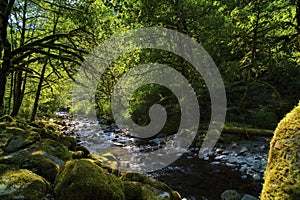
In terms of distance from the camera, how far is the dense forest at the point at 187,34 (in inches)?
279

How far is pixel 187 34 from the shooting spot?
1390 cm

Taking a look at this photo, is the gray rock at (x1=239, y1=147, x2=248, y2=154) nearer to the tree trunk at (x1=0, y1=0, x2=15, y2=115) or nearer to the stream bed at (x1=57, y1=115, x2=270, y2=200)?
the stream bed at (x1=57, y1=115, x2=270, y2=200)

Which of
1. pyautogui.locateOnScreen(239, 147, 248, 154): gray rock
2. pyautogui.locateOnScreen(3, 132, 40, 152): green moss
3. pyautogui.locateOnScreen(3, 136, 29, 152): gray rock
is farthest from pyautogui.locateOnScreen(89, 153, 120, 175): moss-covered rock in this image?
pyautogui.locateOnScreen(239, 147, 248, 154): gray rock

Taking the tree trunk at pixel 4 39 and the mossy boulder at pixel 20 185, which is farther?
the tree trunk at pixel 4 39

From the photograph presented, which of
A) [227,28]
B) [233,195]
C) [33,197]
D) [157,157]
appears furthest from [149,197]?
[227,28]

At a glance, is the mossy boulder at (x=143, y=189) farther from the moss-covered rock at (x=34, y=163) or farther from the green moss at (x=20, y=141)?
the green moss at (x=20, y=141)

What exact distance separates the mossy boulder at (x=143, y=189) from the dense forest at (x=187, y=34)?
2859 millimetres

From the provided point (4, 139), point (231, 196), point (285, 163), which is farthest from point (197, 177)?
point (285, 163)

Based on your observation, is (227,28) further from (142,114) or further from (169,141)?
(142,114)

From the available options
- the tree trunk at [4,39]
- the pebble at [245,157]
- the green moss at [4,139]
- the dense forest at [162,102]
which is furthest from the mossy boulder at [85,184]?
the pebble at [245,157]

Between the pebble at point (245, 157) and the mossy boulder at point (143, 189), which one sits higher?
the mossy boulder at point (143, 189)

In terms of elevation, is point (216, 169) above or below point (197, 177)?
above

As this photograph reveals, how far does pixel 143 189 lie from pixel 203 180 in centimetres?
422

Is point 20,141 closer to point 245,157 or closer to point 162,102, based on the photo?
point 245,157
